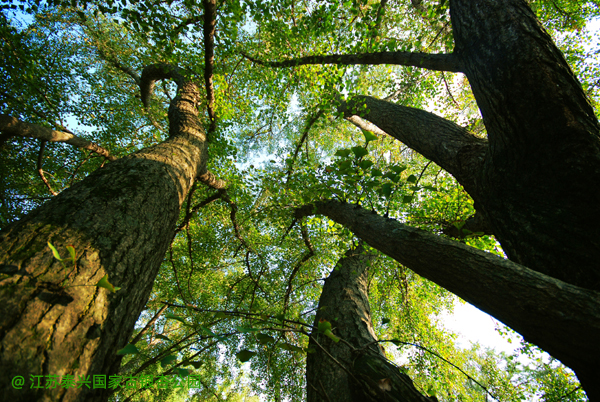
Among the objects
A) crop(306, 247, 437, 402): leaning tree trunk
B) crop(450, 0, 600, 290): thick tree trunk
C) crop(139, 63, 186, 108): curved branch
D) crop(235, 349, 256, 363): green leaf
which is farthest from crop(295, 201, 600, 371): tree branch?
crop(139, 63, 186, 108): curved branch

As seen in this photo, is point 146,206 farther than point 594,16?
No

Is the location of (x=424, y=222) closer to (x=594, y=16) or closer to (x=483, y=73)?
(x=483, y=73)

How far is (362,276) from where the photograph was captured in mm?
3768

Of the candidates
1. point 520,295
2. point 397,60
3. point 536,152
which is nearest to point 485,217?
point 536,152

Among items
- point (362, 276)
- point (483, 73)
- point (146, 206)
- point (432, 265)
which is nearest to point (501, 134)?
point (483, 73)

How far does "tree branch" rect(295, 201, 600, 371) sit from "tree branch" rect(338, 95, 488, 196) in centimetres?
76

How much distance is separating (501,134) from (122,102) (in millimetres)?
9512

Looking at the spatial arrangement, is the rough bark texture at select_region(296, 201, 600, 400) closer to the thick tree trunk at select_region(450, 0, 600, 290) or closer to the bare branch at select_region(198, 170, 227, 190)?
the thick tree trunk at select_region(450, 0, 600, 290)

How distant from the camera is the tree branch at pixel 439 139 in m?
1.97

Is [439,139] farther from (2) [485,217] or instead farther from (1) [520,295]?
(1) [520,295]

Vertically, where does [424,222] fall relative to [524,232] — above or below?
above

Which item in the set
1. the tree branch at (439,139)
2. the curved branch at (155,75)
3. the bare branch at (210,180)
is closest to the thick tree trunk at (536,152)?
the tree branch at (439,139)

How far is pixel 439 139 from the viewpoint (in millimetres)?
2379

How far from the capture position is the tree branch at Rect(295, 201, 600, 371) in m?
0.90
